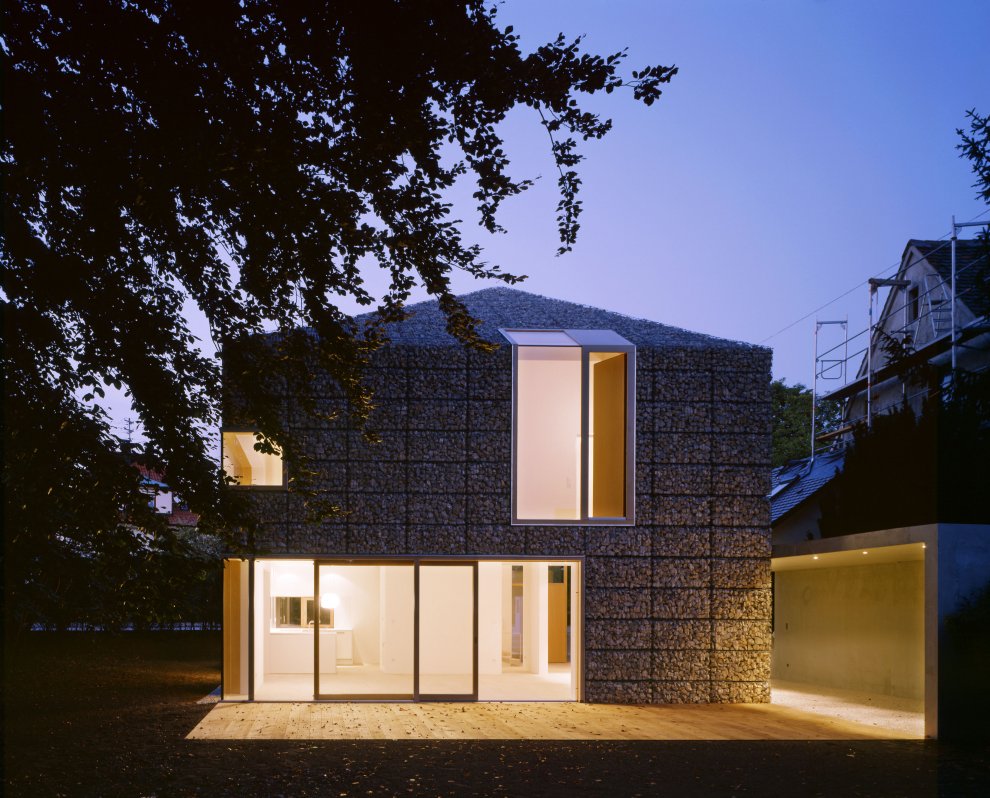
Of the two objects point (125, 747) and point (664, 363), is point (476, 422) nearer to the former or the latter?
point (664, 363)

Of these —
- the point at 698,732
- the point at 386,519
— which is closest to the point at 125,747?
the point at 386,519

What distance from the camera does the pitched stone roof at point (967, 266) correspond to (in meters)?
14.6

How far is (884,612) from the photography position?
1437cm

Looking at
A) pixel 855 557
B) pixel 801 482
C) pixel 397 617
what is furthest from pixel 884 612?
pixel 397 617

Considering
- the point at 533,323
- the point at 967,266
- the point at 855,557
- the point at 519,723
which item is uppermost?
the point at 967,266

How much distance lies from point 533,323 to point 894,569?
5.63 m

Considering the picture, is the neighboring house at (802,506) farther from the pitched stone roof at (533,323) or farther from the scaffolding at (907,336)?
the pitched stone roof at (533,323)

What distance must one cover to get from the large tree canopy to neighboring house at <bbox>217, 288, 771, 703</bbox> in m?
6.69

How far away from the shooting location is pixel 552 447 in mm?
13234

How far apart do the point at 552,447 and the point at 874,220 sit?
70713 mm

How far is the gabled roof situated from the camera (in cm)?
1733

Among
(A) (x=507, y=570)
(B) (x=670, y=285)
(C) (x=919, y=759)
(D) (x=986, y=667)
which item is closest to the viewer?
(C) (x=919, y=759)

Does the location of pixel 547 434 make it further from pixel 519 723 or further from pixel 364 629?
pixel 519 723

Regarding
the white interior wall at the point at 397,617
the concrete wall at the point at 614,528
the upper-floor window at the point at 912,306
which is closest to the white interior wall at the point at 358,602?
the white interior wall at the point at 397,617
